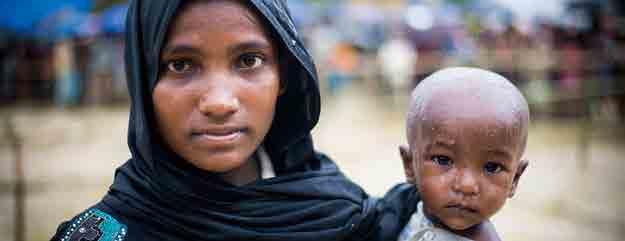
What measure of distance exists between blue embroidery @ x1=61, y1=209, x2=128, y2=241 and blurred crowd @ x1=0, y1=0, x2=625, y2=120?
30.1ft

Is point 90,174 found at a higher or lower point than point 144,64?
lower

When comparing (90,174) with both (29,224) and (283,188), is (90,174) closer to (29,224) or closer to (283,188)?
(29,224)

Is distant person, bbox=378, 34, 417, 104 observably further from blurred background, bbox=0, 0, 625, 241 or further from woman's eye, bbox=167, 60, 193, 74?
woman's eye, bbox=167, 60, 193, 74

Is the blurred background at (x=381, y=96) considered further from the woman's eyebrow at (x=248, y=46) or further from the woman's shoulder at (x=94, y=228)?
the woman's eyebrow at (x=248, y=46)

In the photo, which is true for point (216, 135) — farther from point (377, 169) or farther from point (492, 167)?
point (377, 169)

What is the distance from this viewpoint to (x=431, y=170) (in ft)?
4.31

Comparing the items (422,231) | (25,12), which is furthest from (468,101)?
(25,12)

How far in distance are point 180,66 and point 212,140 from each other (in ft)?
0.63

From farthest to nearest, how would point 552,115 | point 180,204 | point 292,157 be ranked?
point 552,115 → point 292,157 → point 180,204

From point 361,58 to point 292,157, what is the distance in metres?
14.3

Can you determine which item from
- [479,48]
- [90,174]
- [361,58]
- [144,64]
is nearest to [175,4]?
[144,64]

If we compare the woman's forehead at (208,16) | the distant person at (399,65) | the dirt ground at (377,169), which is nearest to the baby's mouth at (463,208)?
the woman's forehead at (208,16)

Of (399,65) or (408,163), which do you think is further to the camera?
(399,65)

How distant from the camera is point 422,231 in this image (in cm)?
139
